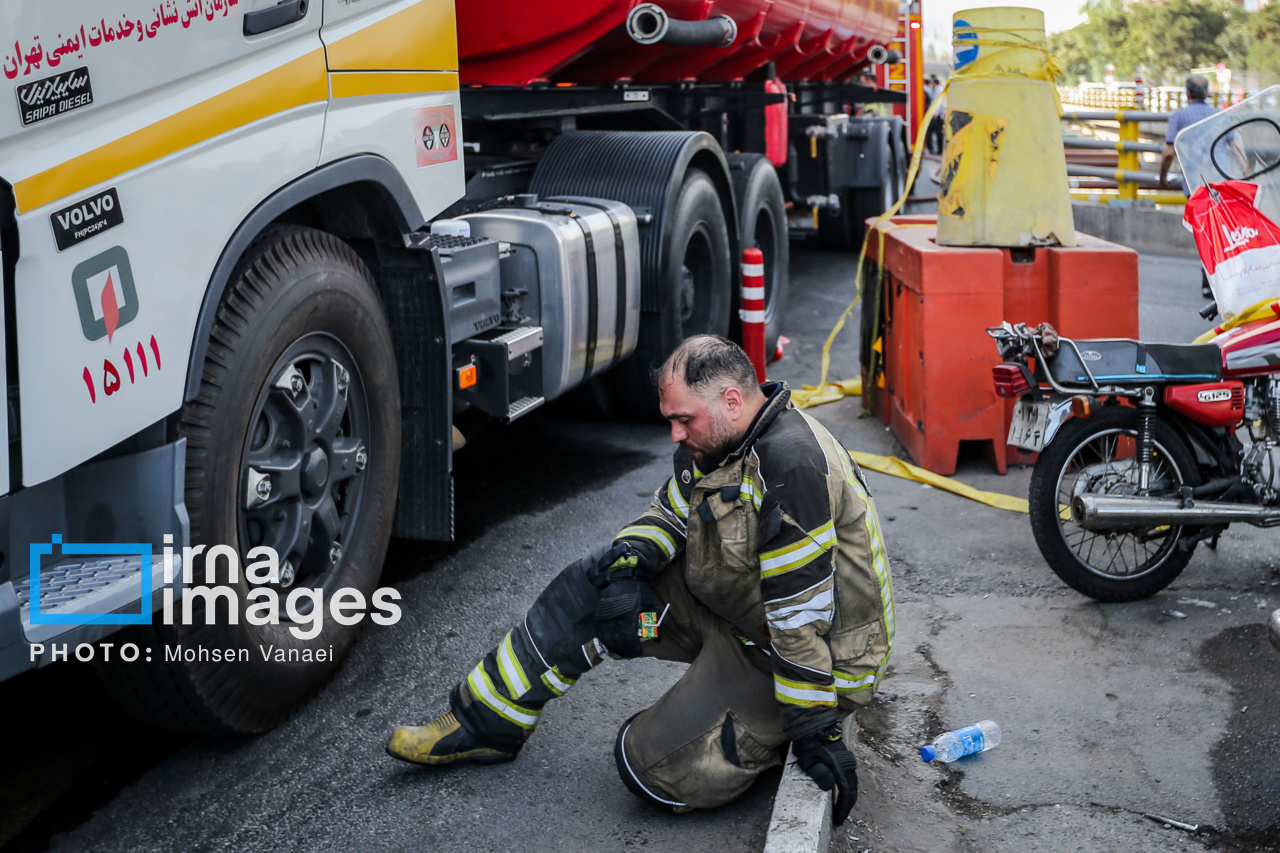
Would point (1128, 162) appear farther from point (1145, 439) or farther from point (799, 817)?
point (799, 817)

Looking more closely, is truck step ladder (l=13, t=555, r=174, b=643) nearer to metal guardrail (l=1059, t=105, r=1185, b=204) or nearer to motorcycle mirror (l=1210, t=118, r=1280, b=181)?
motorcycle mirror (l=1210, t=118, r=1280, b=181)

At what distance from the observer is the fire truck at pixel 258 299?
2.51 m

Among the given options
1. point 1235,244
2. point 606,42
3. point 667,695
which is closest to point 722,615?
point 667,695

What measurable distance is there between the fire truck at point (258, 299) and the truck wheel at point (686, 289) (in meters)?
0.31

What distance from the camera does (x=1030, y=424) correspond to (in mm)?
4453

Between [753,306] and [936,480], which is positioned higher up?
[753,306]

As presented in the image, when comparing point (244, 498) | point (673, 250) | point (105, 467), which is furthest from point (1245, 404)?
point (105, 467)

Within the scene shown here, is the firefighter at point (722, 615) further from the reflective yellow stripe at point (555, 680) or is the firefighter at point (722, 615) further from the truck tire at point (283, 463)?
the truck tire at point (283, 463)

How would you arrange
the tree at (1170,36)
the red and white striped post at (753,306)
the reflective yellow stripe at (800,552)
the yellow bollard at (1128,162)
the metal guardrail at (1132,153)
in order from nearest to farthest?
the reflective yellow stripe at (800,552) < the red and white striped post at (753,306) < the metal guardrail at (1132,153) < the yellow bollard at (1128,162) < the tree at (1170,36)

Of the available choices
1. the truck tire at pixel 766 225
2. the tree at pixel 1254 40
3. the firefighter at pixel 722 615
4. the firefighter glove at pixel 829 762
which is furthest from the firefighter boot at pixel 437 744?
the tree at pixel 1254 40

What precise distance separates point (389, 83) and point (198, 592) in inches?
63.5

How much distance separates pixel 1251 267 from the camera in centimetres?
448

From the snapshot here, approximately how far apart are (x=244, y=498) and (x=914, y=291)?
3564 mm

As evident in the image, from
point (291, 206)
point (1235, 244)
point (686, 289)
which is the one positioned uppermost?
point (291, 206)
